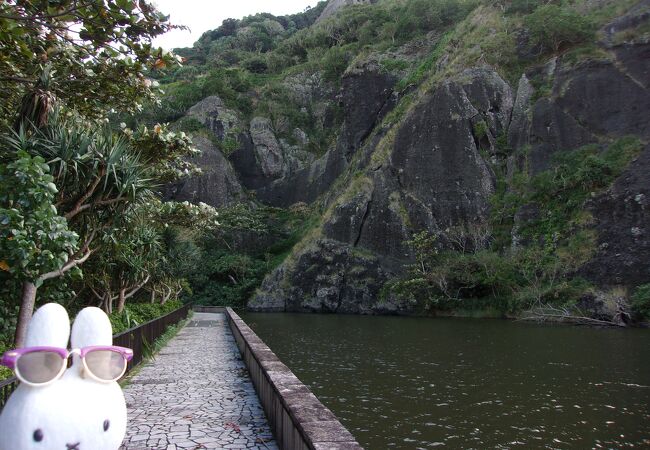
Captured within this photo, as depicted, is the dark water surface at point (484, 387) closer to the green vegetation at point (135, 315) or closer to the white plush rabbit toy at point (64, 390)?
the green vegetation at point (135, 315)

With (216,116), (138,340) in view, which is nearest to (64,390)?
(138,340)

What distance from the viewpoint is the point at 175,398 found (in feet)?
27.0

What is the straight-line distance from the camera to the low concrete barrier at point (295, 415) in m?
4.16

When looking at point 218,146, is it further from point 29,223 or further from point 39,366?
point 39,366

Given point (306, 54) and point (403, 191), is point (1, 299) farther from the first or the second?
point (306, 54)

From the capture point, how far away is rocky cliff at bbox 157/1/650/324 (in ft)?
102

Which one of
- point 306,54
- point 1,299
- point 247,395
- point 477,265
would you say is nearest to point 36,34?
point 1,299

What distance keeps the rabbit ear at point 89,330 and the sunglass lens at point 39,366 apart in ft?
0.64

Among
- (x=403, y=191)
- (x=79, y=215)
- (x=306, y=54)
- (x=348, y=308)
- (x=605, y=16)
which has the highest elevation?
(x=306, y=54)

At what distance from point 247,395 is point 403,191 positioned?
114 ft

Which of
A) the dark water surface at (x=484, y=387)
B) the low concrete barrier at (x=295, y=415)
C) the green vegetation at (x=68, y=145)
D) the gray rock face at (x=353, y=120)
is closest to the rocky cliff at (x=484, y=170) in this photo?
Result: the gray rock face at (x=353, y=120)

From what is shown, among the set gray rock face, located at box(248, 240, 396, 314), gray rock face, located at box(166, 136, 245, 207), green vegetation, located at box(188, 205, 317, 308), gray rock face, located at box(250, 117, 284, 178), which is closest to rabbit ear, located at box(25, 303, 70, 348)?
gray rock face, located at box(248, 240, 396, 314)

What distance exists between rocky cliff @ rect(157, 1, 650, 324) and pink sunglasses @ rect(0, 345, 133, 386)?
29896 millimetres

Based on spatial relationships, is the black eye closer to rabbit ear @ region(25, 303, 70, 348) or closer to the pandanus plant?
rabbit ear @ region(25, 303, 70, 348)
